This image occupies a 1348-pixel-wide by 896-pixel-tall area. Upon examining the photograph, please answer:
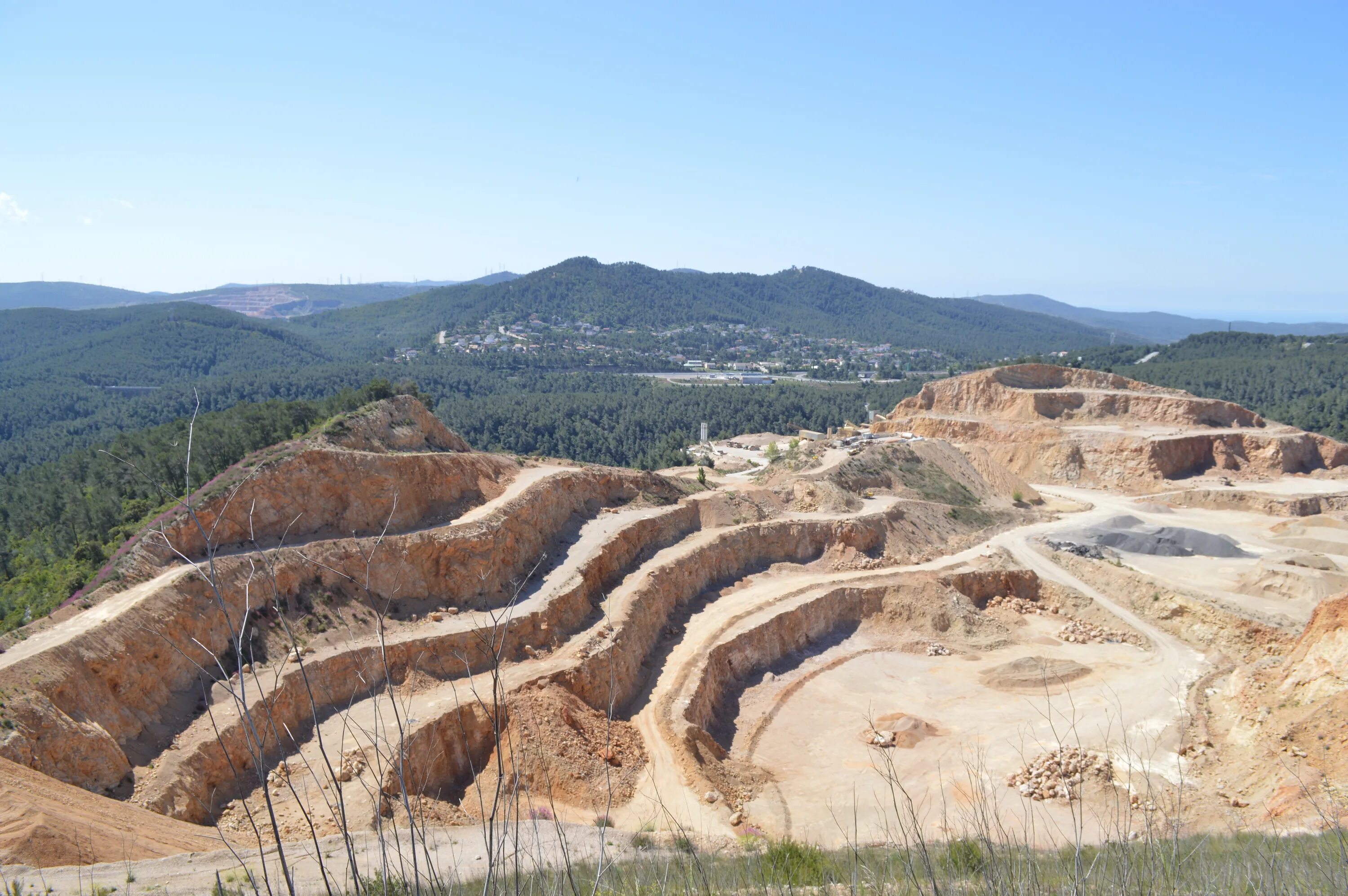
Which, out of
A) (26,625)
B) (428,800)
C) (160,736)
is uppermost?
(26,625)

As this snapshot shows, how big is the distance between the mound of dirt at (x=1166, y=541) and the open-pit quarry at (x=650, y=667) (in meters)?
0.22

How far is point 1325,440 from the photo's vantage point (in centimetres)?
7138

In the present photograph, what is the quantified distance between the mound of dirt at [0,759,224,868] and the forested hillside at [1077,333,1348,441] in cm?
10178

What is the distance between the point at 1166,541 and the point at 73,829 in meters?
55.1

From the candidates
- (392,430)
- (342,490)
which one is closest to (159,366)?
(392,430)

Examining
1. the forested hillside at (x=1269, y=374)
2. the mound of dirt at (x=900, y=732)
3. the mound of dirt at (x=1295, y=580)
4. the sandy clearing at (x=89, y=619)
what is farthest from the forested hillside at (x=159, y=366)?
the forested hillside at (x=1269, y=374)

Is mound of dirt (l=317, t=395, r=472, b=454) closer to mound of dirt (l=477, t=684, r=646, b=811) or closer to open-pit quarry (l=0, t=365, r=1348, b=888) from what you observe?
open-pit quarry (l=0, t=365, r=1348, b=888)

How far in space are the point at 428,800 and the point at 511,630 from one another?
7918 millimetres

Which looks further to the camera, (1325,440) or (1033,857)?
(1325,440)

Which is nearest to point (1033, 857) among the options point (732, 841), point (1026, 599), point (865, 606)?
point (732, 841)

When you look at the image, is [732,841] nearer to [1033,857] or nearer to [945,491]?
[1033,857]

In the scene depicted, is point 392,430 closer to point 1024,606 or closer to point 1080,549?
point 1024,606

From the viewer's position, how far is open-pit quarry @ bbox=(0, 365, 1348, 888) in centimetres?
2055

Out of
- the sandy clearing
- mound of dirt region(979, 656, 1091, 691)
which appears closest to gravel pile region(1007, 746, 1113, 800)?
mound of dirt region(979, 656, 1091, 691)
